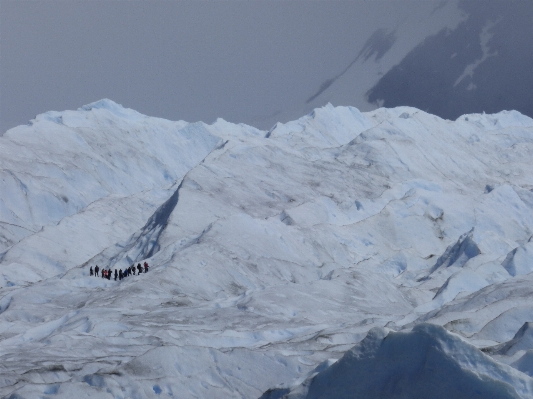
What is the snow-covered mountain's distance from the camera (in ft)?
54.0

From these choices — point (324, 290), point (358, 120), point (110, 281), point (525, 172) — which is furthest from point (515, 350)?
point (358, 120)

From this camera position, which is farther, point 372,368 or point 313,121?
point 313,121

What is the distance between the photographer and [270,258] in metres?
37.2

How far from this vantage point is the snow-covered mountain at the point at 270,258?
54.0 ft

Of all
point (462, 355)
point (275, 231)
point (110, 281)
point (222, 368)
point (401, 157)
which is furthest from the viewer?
point (401, 157)

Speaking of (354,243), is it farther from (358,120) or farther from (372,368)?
(358,120)

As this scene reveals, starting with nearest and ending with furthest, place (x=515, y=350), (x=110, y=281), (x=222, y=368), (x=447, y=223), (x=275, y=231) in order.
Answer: (x=515, y=350), (x=222, y=368), (x=110, y=281), (x=275, y=231), (x=447, y=223)

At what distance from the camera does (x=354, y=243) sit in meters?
43.6

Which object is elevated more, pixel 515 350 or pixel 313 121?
pixel 313 121

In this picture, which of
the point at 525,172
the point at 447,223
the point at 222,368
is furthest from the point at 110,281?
the point at 525,172

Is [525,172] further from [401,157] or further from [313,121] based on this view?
[313,121]

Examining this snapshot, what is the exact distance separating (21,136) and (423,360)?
62.2 metres

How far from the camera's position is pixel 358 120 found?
80.2 meters

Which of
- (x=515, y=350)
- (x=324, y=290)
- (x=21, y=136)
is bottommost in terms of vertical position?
(x=515, y=350)
